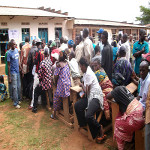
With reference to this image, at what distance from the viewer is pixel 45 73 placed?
468 centimetres

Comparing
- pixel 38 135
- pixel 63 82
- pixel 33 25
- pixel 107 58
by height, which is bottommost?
pixel 38 135

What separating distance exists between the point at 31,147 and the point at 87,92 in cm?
158

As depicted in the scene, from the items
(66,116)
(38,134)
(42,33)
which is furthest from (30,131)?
(42,33)

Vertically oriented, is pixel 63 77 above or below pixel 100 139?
above

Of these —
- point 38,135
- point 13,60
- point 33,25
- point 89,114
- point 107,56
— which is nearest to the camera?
point 89,114

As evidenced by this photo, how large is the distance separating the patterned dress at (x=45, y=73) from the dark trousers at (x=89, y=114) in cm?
152

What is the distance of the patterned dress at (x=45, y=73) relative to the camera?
15.3 ft

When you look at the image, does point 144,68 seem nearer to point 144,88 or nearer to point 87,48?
point 144,88

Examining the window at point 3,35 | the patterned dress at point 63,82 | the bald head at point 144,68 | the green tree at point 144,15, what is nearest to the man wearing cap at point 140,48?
the bald head at point 144,68

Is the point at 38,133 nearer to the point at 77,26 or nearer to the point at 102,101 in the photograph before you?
the point at 102,101

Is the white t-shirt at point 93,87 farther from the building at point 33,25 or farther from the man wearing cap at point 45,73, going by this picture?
the building at point 33,25

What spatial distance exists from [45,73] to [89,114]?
2037 mm

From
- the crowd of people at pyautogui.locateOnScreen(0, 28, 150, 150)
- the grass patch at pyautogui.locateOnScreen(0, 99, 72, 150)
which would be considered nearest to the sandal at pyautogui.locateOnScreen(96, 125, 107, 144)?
the crowd of people at pyautogui.locateOnScreen(0, 28, 150, 150)

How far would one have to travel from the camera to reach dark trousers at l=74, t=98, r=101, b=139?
3.18 meters
